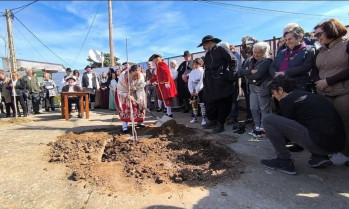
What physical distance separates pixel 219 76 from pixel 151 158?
2.61m

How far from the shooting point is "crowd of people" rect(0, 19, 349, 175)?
3.25 metres

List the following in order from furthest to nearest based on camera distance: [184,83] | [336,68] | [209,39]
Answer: [184,83] < [209,39] < [336,68]

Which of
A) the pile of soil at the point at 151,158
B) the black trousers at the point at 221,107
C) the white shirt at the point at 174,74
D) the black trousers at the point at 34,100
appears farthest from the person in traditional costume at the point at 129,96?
the black trousers at the point at 34,100

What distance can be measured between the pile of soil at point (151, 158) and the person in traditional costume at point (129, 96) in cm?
67

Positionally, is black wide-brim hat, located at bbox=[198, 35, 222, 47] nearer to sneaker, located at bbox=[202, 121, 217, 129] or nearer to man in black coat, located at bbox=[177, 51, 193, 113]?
sneaker, located at bbox=[202, 121, 217, 129]

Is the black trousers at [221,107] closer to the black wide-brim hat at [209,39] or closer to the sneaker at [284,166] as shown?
the black wide-brim hat at [209,39]

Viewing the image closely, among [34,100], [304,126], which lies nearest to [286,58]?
[304,126]

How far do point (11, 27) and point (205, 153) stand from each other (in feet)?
69.7

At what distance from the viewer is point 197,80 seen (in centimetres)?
734

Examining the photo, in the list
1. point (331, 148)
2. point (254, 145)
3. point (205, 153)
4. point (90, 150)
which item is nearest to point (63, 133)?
point (90, 150)

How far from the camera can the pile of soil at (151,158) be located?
345 cm

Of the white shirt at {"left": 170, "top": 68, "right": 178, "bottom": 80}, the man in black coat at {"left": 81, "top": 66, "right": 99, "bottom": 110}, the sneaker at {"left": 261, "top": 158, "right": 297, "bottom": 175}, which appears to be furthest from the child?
the man in black coat at {"left": 81, "top": 66, "right": 99, "bottom": 110}

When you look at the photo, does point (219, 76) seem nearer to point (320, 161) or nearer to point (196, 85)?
point (196, 85)

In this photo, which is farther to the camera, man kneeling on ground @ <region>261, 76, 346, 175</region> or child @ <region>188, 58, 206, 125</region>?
child @ <region>188, 58, 206, 125</region>
